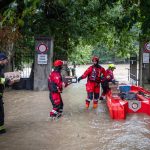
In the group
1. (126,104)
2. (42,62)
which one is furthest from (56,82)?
(42,62)

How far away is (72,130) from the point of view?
9.05 metres

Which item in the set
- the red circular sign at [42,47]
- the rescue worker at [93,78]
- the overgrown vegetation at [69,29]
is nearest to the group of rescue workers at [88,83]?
the rescue worker at [93,78]

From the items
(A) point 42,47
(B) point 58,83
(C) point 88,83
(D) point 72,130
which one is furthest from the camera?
(A) point 42,47

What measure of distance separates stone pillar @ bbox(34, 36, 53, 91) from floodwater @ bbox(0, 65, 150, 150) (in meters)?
4.31

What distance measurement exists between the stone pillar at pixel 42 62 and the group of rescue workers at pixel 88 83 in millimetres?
3420

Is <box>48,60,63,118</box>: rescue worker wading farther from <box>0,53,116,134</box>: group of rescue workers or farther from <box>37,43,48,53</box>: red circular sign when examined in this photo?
<box>37,43,48,53</box>: red circular sign

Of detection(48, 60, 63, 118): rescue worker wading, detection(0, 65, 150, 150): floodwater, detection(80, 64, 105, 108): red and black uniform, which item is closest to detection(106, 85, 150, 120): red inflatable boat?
detection(0, 65, 150, 150): floodwater

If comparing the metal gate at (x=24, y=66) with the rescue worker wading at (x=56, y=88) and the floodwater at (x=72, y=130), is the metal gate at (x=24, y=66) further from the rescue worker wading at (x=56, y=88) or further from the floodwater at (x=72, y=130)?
the rescue worker wading at (x=56, y=88)

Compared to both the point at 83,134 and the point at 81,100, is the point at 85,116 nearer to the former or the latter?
the point at 83,134

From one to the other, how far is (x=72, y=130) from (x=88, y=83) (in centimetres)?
376

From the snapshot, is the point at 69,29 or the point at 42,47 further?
the point at 69,29

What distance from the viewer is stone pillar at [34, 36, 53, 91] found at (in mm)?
17573

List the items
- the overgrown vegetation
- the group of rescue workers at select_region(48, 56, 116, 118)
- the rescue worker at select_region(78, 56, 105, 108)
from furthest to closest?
the overgrown vegetation
the rescue worker at select_region(78, 56, 105, 108)
the group of rescue workers at select_region(48, 56, 116, 118)

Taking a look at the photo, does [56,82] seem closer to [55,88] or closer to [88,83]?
[55,88]
